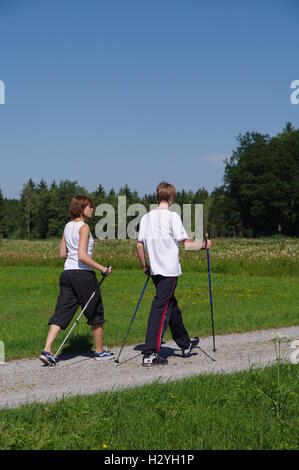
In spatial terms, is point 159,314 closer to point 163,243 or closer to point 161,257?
point 161,257

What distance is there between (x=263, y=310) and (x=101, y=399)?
8.52 m

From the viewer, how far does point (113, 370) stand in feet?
24.4

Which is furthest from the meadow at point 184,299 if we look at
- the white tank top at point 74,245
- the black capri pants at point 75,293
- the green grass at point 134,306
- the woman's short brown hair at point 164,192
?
the woman's short brown hair at point 164,192

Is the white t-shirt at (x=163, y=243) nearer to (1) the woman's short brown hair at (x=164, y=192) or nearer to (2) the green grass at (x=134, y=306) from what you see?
(1) the woman's short brown hair at (x=164, y=192)

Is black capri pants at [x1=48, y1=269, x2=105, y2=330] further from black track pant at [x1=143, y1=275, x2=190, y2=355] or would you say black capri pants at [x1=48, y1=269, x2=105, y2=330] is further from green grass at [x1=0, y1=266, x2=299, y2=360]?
green grass at [x1=0, y1=266, x2=299, y2=360]

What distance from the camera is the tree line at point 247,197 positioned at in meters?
104

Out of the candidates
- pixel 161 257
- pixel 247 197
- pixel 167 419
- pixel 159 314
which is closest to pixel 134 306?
pixel 159 314

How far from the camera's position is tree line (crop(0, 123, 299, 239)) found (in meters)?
104

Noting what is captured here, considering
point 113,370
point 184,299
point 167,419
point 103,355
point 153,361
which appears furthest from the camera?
point 184,299

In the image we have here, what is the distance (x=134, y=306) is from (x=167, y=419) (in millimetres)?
9552

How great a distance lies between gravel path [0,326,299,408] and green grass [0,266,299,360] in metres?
0.85

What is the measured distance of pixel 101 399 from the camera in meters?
5.67

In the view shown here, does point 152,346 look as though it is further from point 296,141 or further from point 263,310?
point 296,141
